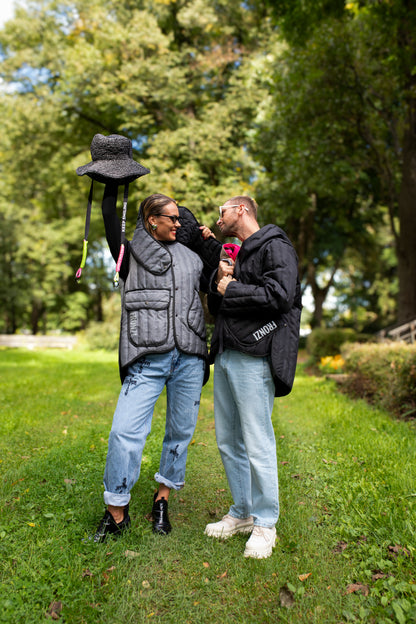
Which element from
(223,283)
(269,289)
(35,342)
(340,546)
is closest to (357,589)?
(340,546)

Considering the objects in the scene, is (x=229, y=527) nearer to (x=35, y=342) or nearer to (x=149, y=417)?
(x=149, y=417)

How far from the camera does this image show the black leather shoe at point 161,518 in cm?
329

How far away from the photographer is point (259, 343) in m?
2.94

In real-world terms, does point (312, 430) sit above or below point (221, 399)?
below

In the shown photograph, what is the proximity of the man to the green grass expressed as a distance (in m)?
0.33

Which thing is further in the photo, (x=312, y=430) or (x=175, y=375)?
(x=312, y=430)

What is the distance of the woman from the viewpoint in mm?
3002

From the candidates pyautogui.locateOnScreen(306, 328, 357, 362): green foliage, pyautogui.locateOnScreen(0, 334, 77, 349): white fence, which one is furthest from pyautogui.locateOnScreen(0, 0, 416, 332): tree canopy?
pyautogui.locateOnScreen(0, 334, 77, 349): white fence

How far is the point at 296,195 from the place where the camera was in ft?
53.0

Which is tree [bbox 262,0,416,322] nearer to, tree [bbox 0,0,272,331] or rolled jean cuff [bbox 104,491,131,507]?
tree [bbox 0,0,272,331]

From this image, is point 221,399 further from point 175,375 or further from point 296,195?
point 296,195

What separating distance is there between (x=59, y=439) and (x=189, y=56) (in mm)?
17296

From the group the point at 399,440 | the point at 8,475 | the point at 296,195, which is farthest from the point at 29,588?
the point at 296,195

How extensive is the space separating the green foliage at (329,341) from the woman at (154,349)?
11133 mm
